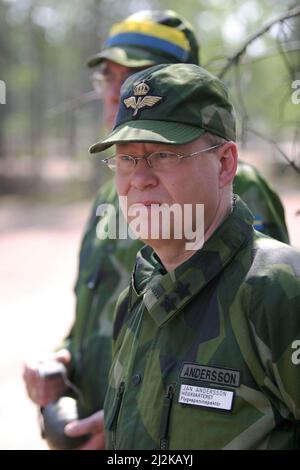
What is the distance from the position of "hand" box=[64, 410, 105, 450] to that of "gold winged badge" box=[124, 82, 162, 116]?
124 cm

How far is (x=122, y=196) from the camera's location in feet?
5.63

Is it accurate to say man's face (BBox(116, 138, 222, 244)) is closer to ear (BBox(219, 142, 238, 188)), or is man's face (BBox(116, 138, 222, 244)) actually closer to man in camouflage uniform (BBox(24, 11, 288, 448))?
ear (BBox(219, 142, 238, 188))

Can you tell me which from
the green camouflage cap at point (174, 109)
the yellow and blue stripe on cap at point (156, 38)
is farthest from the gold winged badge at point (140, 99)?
the yellow and blue stripe on cap at point (156, 38)

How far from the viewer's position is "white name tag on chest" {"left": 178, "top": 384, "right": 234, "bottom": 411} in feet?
4.96

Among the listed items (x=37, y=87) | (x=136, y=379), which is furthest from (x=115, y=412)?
(x=37, y=87)

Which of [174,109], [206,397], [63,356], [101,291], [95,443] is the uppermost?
[174,109]

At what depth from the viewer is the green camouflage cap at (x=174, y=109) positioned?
1608 millimetres

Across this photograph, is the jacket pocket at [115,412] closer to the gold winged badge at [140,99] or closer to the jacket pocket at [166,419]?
the jacket pocket at [166,419]

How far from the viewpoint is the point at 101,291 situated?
2734mm

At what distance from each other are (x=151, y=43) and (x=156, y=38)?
0.11 ft

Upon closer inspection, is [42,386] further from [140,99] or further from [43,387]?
[140,99]

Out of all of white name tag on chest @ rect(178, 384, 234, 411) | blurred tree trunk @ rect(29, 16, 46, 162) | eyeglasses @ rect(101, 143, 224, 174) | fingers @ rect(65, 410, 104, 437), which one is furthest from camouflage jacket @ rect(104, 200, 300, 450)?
blurred tree trunk @ rect(29, 16, 46, 162)

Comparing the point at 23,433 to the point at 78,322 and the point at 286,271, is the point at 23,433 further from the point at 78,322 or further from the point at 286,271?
the point at 286,271

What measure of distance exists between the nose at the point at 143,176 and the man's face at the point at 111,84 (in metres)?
1.12
